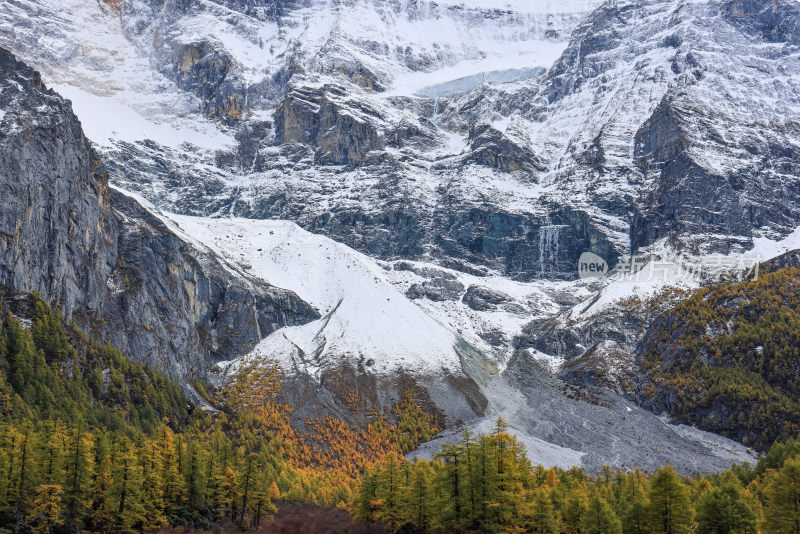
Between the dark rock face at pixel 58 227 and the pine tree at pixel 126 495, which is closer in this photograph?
the pine tree at pixel 126 495

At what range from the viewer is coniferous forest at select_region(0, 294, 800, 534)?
234 feet

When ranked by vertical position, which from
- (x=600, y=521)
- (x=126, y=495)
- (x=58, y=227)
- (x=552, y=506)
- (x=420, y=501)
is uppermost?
(x=600, y=521)

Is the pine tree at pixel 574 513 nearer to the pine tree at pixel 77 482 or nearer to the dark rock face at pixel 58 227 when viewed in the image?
the pine tree at pixel 77 482

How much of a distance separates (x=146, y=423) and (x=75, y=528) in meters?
73.3

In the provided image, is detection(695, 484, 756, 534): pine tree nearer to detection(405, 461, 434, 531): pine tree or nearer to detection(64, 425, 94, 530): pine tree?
detection(405, 461, 434, 531): pine tree

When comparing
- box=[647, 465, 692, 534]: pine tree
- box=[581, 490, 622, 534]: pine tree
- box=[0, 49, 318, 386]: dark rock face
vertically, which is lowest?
box=[0, 49, 318, 386]: dark rock face

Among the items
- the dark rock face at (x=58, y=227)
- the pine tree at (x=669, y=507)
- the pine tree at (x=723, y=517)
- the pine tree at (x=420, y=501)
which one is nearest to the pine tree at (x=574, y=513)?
the pine tree at (x=669, y=507)

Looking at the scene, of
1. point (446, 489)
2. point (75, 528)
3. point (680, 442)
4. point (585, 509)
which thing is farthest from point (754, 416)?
point (75, 528)

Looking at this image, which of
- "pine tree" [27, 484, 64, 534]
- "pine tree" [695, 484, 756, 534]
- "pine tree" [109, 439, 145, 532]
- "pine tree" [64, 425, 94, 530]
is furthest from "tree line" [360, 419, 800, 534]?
"pine tree" [27, 484, 64, 534]

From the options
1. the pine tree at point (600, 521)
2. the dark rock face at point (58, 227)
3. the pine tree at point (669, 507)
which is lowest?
the dark rock face at point (58, 227)

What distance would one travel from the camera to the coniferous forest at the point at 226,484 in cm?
7119

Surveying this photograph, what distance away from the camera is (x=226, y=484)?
97938 millimetres

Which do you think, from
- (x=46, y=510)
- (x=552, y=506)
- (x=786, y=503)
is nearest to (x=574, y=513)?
(x=552, y=506)

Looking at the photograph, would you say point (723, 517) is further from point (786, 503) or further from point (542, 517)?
point (542, 517)
